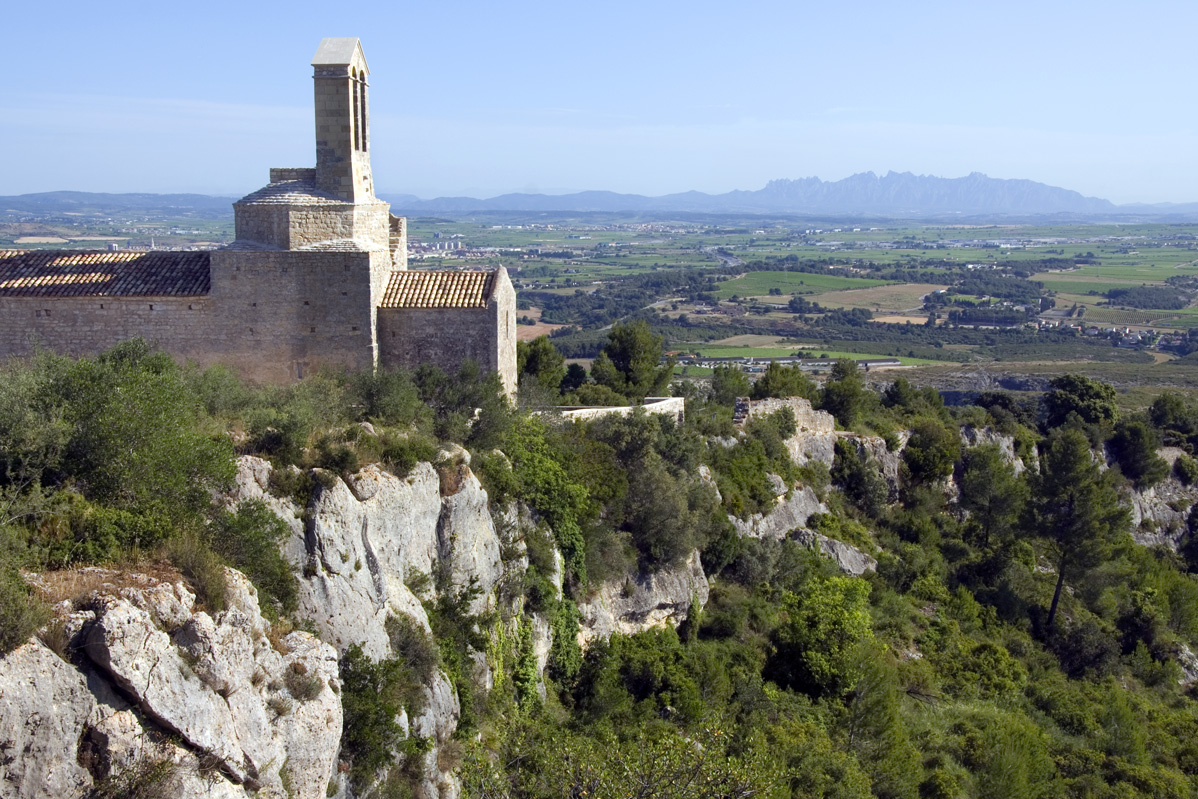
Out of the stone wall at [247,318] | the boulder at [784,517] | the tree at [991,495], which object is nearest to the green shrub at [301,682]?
the stone wall at [247,318]

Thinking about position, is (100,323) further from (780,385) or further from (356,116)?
(780,385)

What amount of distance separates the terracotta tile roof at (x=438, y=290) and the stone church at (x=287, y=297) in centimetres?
6

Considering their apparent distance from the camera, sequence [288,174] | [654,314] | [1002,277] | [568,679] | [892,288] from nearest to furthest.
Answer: [568,679], [288,174], [654,314], [892,288], [1002,277]

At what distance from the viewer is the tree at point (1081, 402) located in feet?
132

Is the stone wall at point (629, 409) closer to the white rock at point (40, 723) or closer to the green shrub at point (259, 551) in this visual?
the green shrub at point (259, 551)

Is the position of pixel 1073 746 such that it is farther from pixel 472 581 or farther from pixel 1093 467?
pixel 472 581

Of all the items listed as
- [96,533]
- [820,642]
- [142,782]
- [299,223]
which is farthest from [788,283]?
[142,782]

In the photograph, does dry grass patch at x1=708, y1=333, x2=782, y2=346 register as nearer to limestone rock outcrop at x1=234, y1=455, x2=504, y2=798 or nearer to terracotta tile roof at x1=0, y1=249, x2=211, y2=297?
terracotta tile roof at x1=0, y1=249, x2=211, y2=297

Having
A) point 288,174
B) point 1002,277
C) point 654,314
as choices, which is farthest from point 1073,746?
point 1002,277

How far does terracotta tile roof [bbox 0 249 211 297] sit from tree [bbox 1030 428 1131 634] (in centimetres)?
2376

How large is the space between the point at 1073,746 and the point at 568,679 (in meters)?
11.6

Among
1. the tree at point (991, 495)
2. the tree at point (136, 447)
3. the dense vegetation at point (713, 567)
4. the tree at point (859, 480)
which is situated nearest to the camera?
the tree at point (136, 447)

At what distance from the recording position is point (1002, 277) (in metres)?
151

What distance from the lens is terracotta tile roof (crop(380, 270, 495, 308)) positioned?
19953 millimetres
